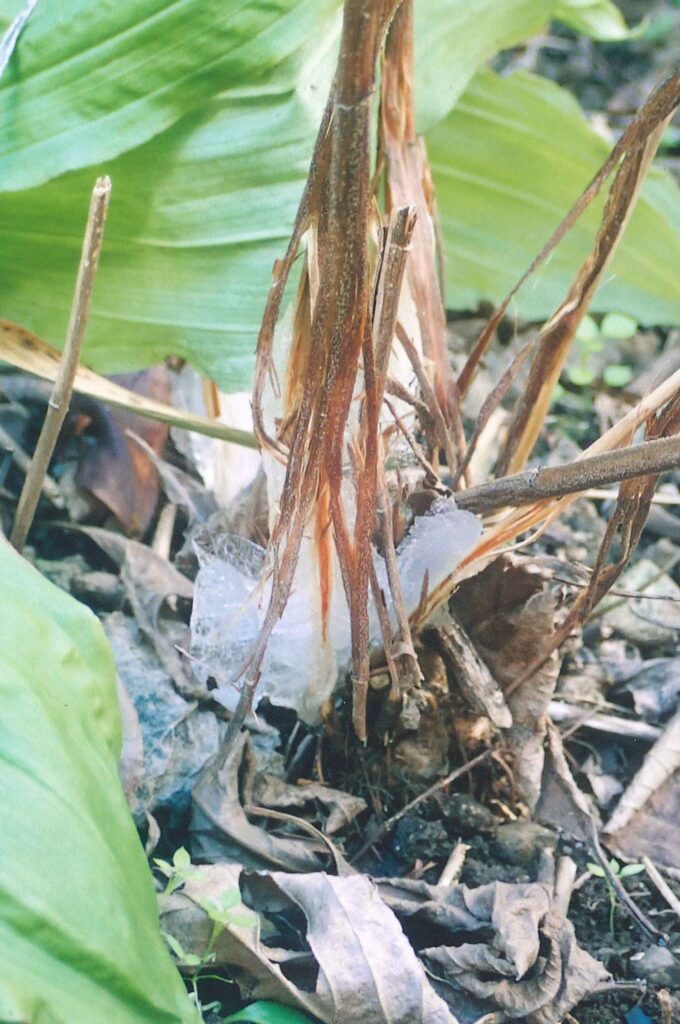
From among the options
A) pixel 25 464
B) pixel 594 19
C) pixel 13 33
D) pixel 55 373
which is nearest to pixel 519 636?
pixel 55 373

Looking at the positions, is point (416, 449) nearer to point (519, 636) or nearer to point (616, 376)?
point (519, 636)

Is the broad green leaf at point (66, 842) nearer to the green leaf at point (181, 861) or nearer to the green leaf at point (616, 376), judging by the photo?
the green leaf at point (181, 861)

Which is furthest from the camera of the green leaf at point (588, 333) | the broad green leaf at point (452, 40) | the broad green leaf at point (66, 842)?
the green leaf at point (588, 333)

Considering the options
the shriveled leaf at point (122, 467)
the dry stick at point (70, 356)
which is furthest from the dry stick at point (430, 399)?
the shriveled leaf at point (122, 467)

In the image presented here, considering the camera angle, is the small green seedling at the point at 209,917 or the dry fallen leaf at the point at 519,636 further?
the dry fallen leaf at the point at 519,636

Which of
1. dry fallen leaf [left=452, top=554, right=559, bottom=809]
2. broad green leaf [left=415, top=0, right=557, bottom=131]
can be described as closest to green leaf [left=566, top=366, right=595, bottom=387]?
broad green leaf [left=415, top=0, right=557, bottom=131]

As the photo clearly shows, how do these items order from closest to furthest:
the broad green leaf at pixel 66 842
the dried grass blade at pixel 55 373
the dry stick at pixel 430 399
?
the broad green leaf at pixel 66 842
the dry stick at pixel 430 399
the dried grass blade at pixel 55 373
